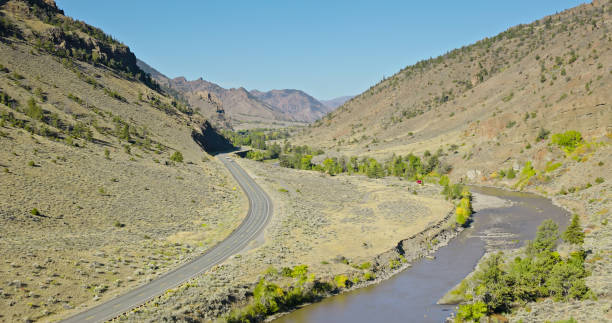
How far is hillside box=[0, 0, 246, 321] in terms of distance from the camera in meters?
37.8

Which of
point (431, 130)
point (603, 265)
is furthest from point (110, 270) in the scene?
point (431, 130)

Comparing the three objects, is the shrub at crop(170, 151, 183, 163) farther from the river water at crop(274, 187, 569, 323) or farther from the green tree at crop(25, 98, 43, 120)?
the river water at crop(274, 187, 569, 323)

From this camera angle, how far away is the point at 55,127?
3155 inches

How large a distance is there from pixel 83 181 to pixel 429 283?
57.0 metres

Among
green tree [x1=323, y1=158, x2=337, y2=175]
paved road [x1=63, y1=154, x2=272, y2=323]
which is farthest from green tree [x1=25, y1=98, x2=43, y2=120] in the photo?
green tree [x1=323, y1=158, x2=337, y2=175]

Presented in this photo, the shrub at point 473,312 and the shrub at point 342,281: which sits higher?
the shrub at point 473,312

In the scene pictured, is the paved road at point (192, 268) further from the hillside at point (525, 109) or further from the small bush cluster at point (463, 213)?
the hillside at point (525, 109)

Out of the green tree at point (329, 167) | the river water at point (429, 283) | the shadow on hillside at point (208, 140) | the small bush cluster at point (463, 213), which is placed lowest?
the river water at point (429, 283)

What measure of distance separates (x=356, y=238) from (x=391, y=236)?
5.87 metres

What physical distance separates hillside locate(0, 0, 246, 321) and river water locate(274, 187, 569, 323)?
21.2 meters

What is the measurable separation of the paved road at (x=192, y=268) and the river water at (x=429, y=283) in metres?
12.8

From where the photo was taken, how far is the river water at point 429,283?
37.4 meters

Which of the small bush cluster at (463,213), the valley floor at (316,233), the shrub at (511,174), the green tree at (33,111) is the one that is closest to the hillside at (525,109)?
the shrub at (511,174)

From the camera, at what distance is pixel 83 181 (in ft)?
203
